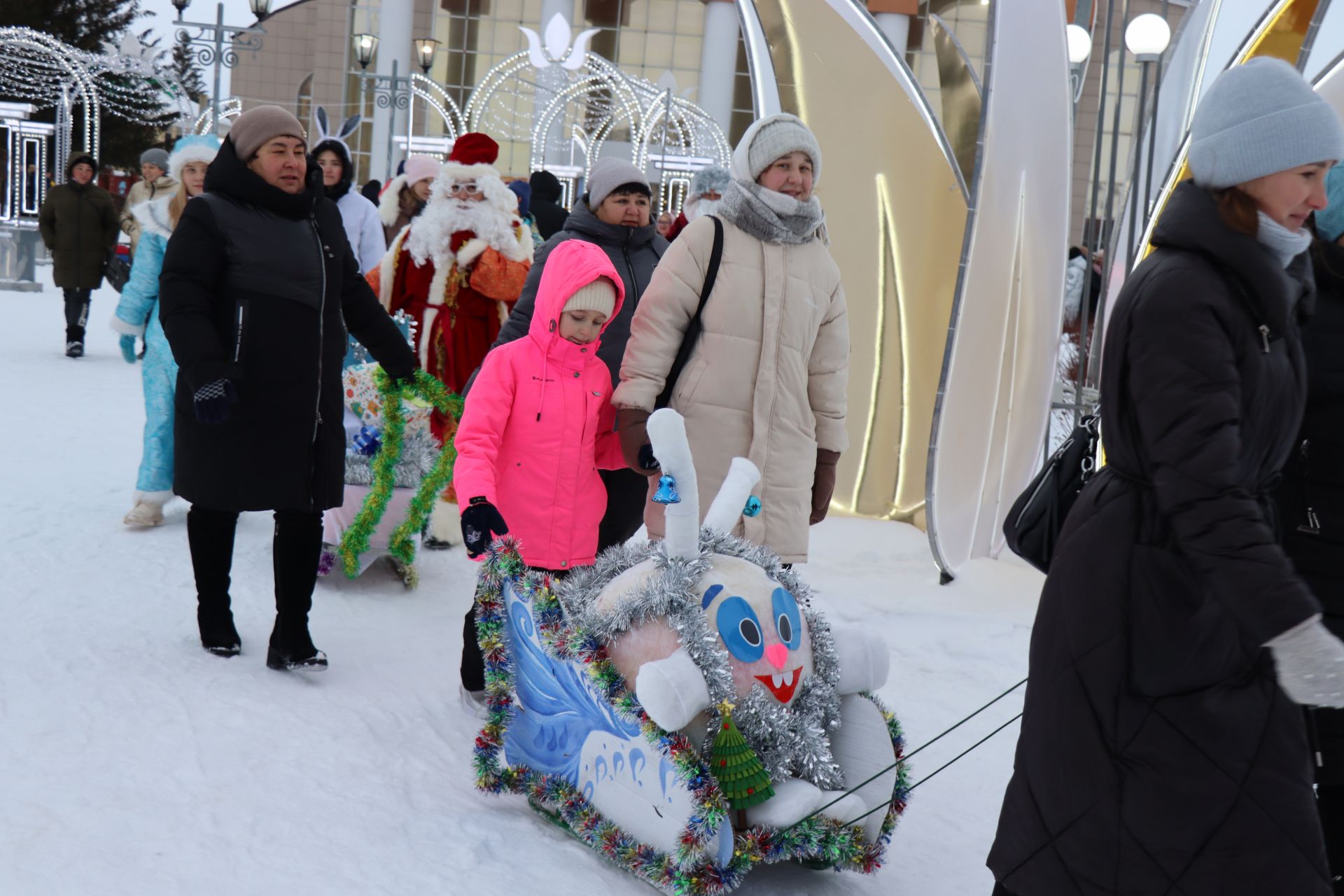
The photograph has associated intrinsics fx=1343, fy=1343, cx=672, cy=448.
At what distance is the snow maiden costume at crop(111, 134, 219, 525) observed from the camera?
566cm

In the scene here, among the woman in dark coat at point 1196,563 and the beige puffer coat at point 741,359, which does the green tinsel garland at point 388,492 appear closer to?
the beige puffer coat at point 741,359

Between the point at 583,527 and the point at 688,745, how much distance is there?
1143mm

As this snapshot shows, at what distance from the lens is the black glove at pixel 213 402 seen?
3.79 metres

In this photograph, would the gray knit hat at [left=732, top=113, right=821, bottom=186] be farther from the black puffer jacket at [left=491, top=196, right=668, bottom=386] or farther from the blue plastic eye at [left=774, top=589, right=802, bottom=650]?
the blue plastic eye at [left=774, top=589, right=802, bottom=650]

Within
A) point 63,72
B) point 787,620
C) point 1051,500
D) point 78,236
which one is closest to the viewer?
point 1051,500

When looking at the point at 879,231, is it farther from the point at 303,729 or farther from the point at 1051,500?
the point at 1051,500

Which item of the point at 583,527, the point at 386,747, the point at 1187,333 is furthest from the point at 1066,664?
the point at 386,747

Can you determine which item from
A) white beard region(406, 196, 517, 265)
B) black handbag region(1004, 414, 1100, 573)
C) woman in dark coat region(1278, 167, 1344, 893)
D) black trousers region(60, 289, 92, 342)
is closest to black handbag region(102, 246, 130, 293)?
black trousers region(60, 289, 92, 342)

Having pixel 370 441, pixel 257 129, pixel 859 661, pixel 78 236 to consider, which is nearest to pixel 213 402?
pixel 257 129

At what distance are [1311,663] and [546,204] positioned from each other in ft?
26.8

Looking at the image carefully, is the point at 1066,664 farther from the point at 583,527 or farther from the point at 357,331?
the point at 357,331

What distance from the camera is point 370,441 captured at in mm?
5418

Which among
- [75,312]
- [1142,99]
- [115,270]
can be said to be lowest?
[75,312]

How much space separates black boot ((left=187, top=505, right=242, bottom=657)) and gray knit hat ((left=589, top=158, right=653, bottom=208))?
154 centimetres
